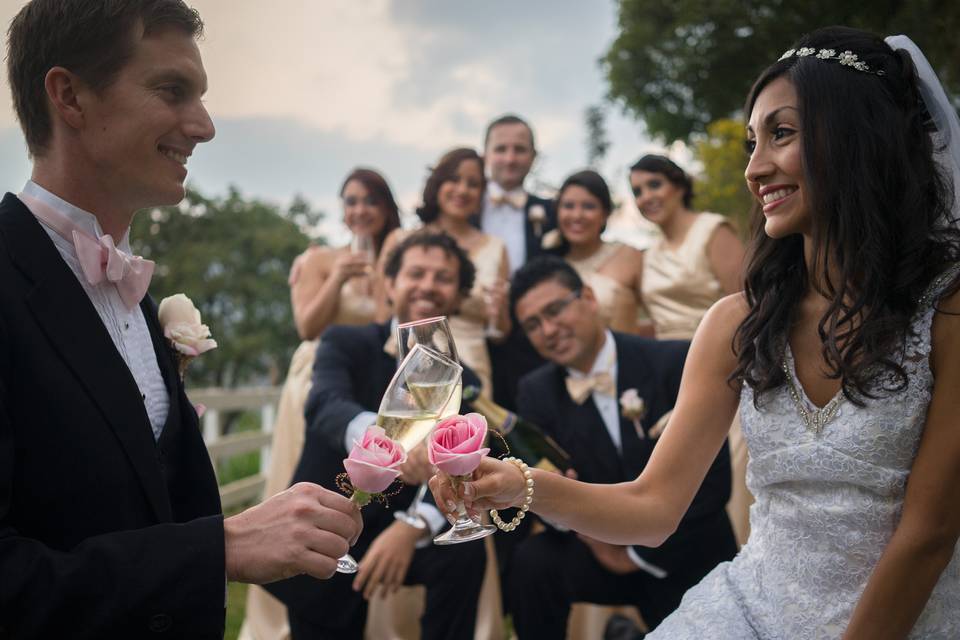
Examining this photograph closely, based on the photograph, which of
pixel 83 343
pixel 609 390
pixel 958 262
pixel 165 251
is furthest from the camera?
pixel 165 251

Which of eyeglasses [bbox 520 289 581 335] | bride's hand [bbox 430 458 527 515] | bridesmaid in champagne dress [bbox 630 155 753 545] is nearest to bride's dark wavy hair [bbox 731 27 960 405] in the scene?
bride's hand [bbox 430 458 527 515]

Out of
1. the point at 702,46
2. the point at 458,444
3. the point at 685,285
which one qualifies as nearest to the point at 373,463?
the point at 458,444

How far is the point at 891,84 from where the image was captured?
2492 mm

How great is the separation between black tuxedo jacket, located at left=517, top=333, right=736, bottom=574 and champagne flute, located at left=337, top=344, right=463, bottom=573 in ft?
7.84

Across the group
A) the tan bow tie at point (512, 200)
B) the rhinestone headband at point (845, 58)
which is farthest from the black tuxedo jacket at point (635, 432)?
the rhinestone headband at point (845, 58)

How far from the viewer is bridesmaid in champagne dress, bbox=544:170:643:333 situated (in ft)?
19.8

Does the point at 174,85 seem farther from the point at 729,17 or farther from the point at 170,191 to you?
the point at 729,17

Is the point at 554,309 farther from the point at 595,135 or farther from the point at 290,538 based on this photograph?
the point at 595,135

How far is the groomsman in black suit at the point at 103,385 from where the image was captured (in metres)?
1.80

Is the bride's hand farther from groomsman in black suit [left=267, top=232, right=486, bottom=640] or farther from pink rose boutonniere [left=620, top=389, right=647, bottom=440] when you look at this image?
pink rose boutonniere [left=620, top=389, right=647, bottom=440]

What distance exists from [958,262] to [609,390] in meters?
2.33

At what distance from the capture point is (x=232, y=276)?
113 ft

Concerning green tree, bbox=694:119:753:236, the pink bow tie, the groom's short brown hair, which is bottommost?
the pink bow tie

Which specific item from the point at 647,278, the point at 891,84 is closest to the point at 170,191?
the point at 891,84
